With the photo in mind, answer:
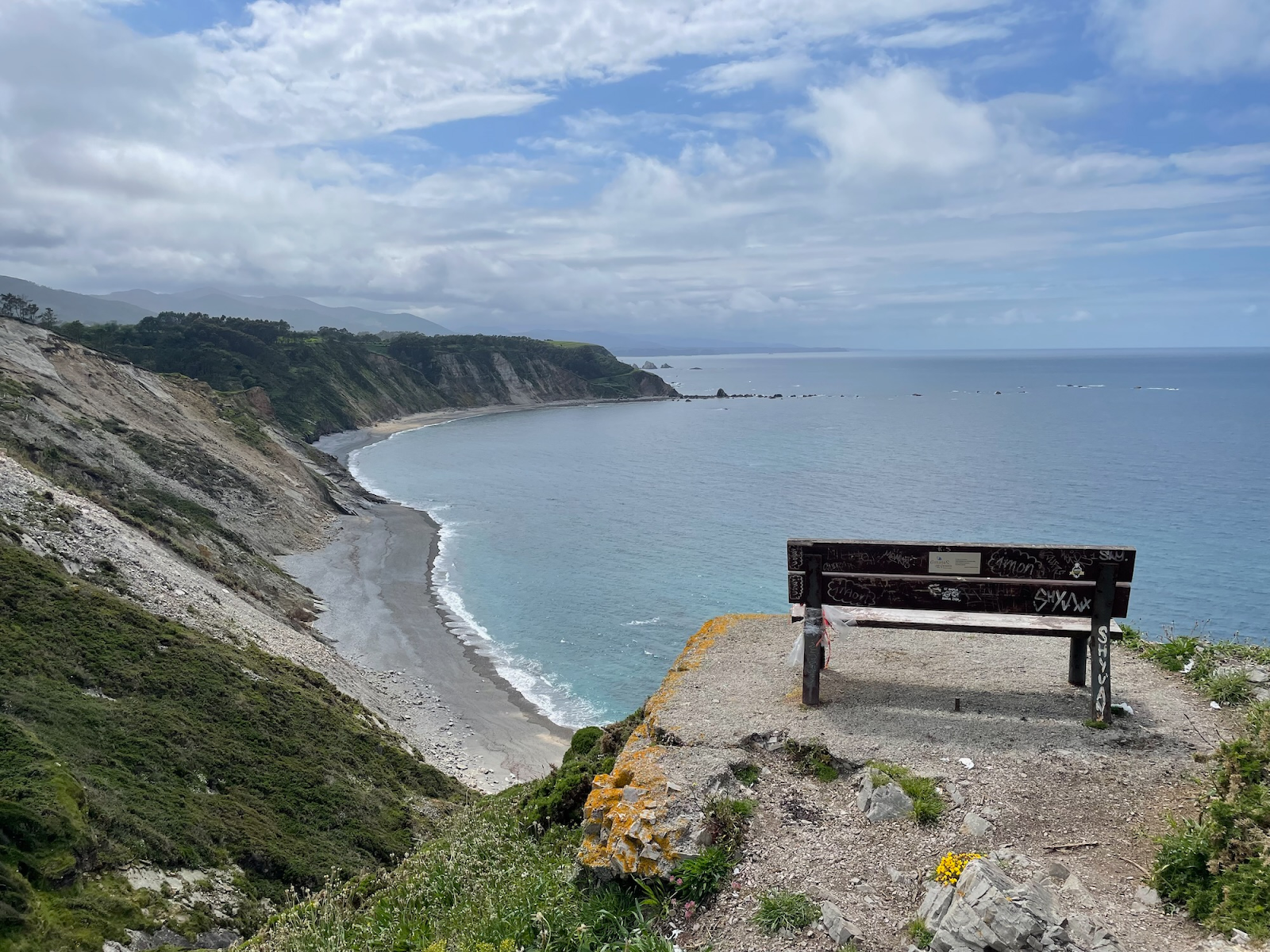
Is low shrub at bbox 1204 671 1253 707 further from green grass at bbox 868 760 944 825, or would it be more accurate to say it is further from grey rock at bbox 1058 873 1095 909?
grey rock at bbox 1058 873 1095 909

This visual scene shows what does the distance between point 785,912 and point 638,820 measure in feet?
3.51

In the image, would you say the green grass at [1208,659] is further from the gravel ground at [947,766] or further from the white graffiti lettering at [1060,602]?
the white graffiti lettering at [1060,602]

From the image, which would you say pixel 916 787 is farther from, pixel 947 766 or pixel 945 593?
pixel 945 593

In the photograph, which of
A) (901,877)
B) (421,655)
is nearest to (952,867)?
(901,877)

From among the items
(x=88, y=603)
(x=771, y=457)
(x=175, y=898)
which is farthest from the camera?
(x=771, y=457)

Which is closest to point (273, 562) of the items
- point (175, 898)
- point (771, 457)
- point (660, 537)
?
point (660, 537)

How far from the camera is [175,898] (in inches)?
423

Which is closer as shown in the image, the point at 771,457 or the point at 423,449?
the point at 771,457

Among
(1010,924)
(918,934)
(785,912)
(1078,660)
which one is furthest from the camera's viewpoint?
(1078,660)

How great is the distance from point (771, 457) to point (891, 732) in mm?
76953

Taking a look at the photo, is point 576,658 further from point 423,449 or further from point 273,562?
point 423,449

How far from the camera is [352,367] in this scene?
415 feet

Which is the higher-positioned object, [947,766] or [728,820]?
[947,766]

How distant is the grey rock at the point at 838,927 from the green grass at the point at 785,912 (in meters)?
0.05
